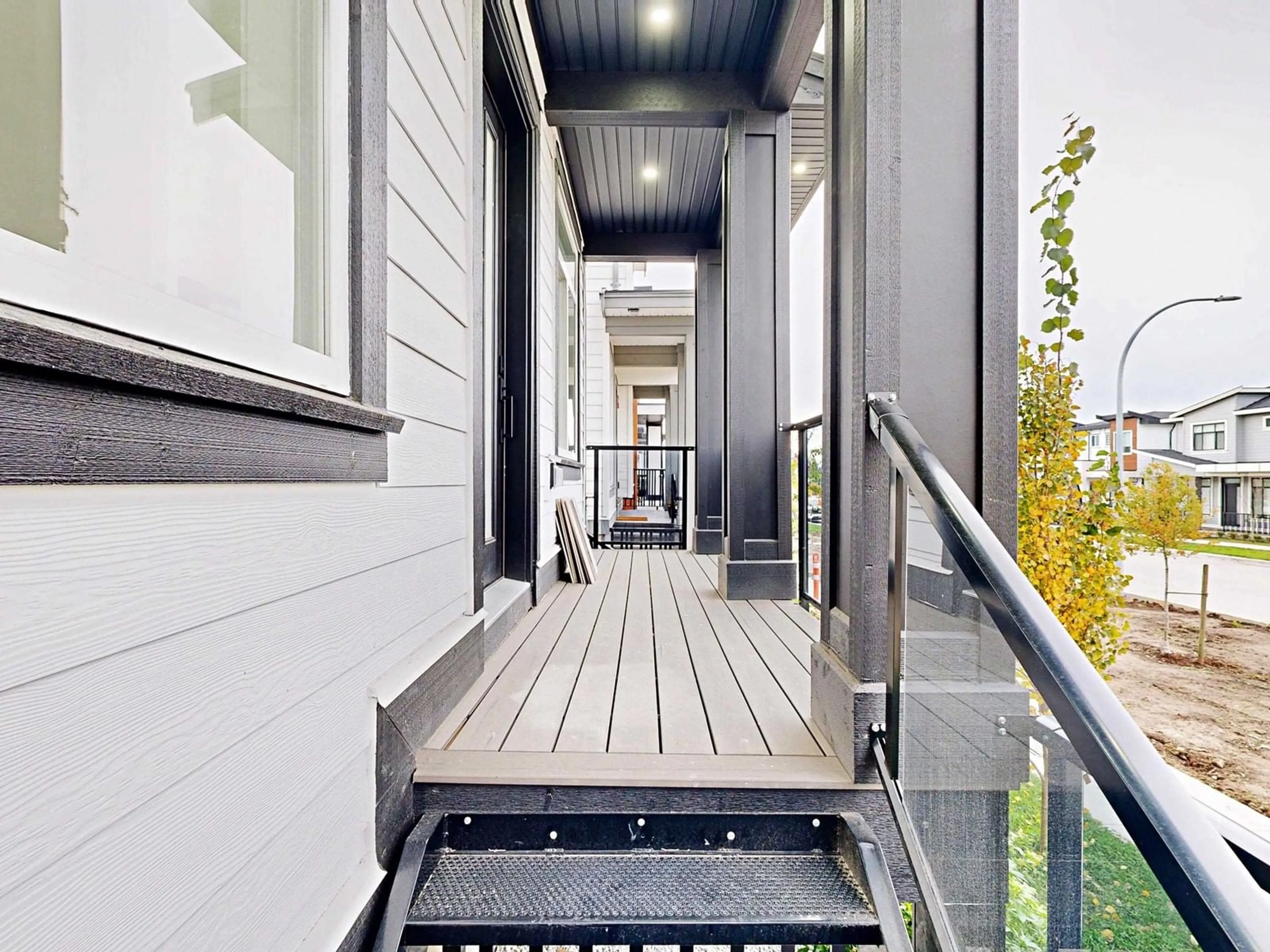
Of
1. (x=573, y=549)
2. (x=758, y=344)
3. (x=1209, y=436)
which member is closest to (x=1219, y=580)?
(x=1209, y=436)

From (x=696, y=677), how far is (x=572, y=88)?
3.11 metres

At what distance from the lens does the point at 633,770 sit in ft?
4.32

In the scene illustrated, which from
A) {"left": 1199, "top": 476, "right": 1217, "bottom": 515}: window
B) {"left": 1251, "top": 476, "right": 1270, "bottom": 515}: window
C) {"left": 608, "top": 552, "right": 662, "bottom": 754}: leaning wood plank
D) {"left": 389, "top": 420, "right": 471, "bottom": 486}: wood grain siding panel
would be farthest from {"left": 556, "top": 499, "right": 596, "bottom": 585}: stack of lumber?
{"left": 1251, "top": 476, "right": 1270, "bottom": 515}: window

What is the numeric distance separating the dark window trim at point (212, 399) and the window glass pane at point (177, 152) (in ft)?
0.20

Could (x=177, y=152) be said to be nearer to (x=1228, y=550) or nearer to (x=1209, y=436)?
(x=1228, y=550)

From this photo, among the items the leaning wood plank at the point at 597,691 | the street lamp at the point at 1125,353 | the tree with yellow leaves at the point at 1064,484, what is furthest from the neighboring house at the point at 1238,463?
the leaning wood plank at the point at 597,691

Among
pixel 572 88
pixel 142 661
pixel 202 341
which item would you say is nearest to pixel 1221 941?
pixel 142 661

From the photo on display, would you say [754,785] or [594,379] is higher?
[594,379]

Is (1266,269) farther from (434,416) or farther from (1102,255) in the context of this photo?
(434,416)

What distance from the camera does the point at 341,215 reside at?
1055 millimetres

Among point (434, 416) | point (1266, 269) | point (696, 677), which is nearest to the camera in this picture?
point (434, 416)

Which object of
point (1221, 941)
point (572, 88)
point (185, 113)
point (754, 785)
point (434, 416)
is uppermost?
point (572, 88)

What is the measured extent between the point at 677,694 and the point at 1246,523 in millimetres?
2391

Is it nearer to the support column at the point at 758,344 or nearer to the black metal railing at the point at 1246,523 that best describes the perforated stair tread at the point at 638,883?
the support column at the point at 758,344
